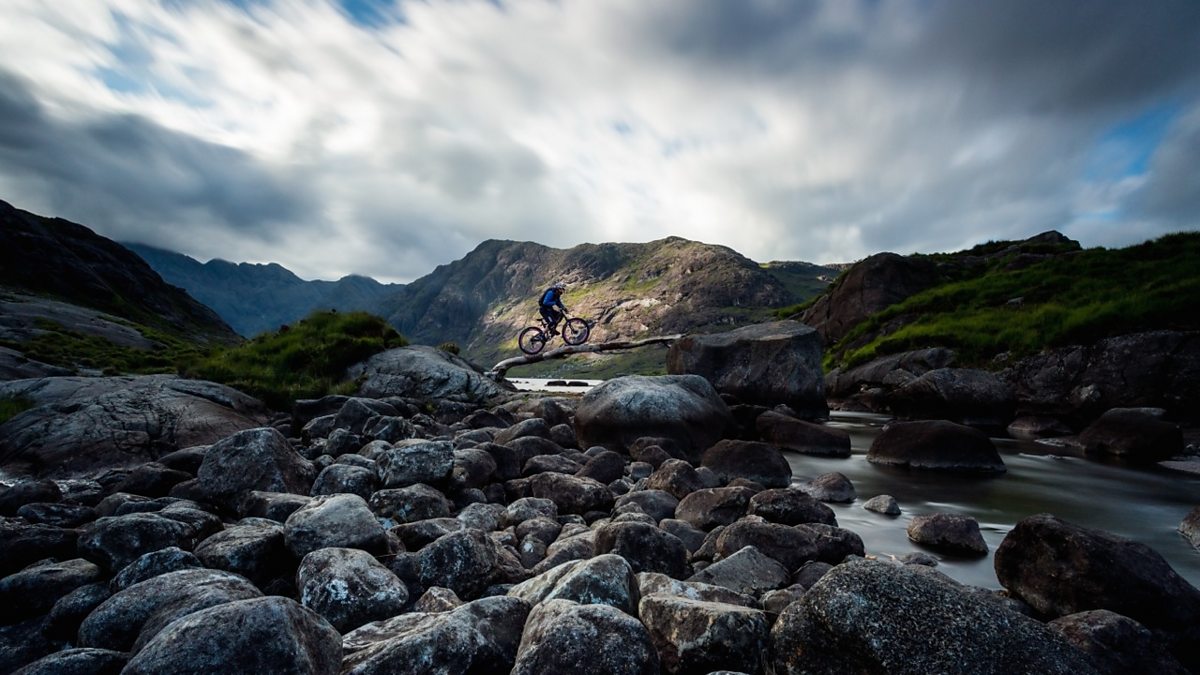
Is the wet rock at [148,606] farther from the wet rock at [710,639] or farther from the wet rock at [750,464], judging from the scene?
the wet rock at [750,464]

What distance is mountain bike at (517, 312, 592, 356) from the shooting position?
27.2 m

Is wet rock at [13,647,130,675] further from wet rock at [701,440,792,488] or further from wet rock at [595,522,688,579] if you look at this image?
wet rock at [701,440,792,488]

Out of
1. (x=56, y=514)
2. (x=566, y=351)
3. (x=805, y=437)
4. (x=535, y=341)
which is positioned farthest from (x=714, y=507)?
(x=535, y=341)

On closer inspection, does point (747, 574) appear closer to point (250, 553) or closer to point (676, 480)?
point (676, 480)

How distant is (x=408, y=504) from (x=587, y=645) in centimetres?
478

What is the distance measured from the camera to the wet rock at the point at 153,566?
15.5 feet

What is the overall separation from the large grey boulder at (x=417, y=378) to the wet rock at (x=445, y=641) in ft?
58.0

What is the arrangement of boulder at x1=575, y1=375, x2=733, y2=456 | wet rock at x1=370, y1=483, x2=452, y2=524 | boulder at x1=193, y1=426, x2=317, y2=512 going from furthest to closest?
1. boulder at x1=575, y1=375, x2=733, y2=456
2. boulder at x1=193, y1=426, x2=317, y2=512
3. wet rock at x1=370, y1=483, x2=452, y2=524

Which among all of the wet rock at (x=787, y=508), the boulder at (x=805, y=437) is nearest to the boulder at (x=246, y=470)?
the wet rock at (x=787, y=508)

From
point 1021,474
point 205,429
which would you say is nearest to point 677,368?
point 1021,474

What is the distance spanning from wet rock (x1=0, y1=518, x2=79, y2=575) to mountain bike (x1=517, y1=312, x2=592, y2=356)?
21.2m

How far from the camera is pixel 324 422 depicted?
14.3m

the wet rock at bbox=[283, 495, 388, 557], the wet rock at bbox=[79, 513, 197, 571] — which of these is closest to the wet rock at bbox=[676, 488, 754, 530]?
the wet rock at bbox=[283, 495, 388, 557]

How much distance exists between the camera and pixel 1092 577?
516cm
